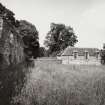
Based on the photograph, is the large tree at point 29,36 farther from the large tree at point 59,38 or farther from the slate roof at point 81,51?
the slate roof at point 81,51

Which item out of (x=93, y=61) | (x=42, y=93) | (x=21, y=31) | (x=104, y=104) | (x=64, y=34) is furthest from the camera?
(x=64, y=34)

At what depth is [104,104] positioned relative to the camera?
235 inches

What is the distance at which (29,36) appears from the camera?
168 ft

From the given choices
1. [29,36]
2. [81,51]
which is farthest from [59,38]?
[81,51]

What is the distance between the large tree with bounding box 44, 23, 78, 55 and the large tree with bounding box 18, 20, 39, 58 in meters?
10.4

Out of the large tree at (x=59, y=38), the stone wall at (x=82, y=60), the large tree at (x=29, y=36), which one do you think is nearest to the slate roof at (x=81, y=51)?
the stone wall at (x=82, y=60)

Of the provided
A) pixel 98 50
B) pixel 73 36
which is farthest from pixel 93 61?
pixel 73 36

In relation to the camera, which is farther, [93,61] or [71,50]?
[71,50]

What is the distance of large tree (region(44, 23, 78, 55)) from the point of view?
63906mm

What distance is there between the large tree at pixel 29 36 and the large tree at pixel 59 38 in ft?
34.3

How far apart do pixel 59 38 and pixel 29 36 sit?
1849cm

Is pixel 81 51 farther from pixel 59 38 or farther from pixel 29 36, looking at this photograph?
pixel 59 38

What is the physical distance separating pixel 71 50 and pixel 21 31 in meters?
20.5

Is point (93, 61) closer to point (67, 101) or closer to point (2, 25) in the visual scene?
point (2, 25)
